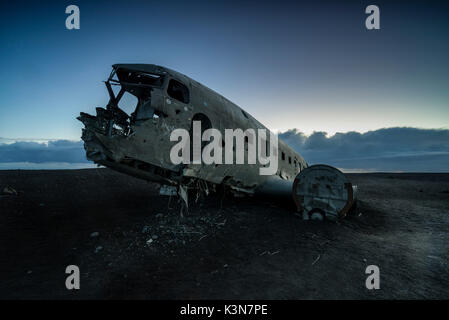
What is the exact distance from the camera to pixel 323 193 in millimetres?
7406

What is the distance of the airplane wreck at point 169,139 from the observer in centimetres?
549

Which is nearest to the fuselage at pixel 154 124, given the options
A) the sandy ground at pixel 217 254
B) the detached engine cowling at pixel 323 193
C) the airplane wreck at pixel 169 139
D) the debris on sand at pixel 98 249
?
the airplane wreck at pixel 169 139

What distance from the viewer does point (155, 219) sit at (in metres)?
7.52

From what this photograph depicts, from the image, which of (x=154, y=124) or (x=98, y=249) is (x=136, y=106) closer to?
(x=154, y=124)

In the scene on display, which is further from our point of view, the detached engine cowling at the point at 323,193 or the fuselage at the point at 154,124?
the detached engine cowling at the point at 323,193

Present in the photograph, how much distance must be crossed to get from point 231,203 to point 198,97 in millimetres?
5409

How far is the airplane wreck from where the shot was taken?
549cm

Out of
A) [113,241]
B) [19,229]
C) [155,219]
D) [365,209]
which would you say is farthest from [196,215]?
[365,209]

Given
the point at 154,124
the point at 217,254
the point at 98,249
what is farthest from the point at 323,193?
the point at 98,249

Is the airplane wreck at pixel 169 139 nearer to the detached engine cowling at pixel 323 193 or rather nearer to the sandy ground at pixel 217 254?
the detached engine cowling at pixel 323 193

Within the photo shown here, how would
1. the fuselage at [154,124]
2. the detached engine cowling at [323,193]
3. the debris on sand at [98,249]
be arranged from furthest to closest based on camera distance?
the detached engine cowling at [323,193] < the fuselage at [154,124] < the debris on sand at [98,249]

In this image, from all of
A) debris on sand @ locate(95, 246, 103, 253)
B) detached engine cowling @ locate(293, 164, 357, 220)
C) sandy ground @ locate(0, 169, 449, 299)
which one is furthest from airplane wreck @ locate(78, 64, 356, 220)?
debris on sand @ locate(95, 246, 103, 253)

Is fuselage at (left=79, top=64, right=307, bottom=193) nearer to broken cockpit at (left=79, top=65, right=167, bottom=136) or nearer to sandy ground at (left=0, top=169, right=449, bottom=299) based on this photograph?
broken cockpit at (left=79, top=65, right=167, bottom=136)
